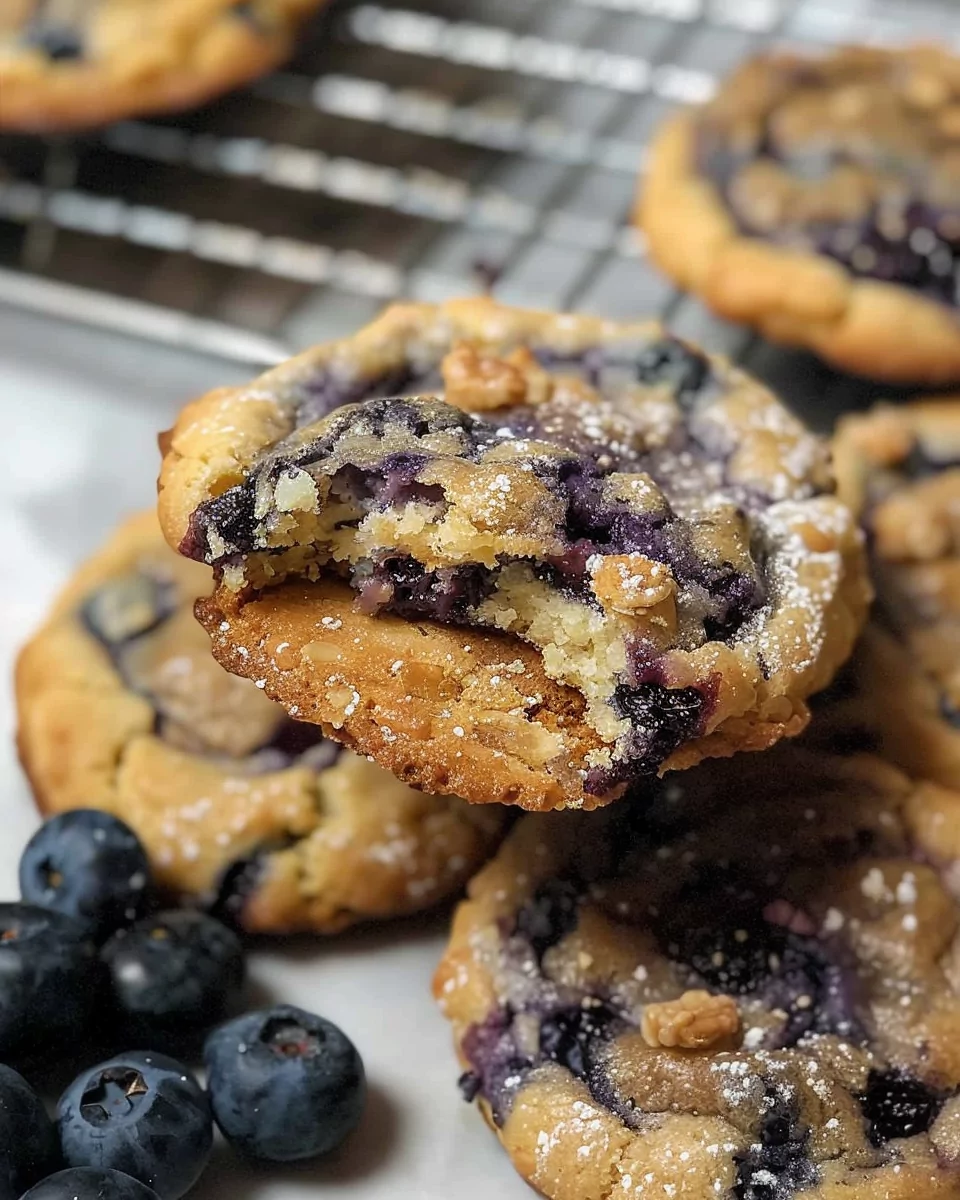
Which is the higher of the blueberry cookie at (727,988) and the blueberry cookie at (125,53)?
the blueberry cookie at (125,53)

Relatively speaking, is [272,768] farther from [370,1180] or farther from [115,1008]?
[370,1180]

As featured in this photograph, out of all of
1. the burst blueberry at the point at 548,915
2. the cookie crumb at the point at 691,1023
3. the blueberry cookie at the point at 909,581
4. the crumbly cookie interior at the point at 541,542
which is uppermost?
the crumbly cookie interior at the point at 541,542

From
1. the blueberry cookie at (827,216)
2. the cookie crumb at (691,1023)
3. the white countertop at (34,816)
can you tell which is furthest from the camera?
the blueberry cookie at (827,216)

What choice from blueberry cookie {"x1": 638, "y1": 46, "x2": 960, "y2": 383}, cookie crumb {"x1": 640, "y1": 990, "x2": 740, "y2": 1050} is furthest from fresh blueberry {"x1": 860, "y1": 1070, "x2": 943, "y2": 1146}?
blueberry cookie {"x1": 638, "y1": 46, "x2": 960, "y2": 383}

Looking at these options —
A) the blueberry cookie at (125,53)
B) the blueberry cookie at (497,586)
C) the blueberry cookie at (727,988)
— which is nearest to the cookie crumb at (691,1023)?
the blueberry cookie at (727,988)

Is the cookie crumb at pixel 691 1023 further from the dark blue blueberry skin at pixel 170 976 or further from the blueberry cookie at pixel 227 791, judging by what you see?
the dark blue blueberry skin at pixel 170 976

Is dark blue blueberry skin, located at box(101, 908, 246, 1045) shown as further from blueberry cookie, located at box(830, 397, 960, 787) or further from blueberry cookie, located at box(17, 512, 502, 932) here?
blueberry cookie, located at box(830, 397, 960, 787)

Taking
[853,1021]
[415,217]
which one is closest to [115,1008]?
[853,1021]

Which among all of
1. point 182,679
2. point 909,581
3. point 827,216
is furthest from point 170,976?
point 827,216
